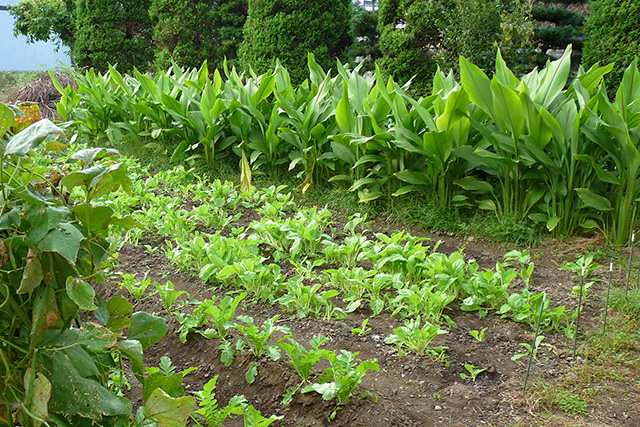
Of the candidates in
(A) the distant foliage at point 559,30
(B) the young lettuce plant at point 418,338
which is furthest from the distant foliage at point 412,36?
(B) the young lettuce plant at point 418,338

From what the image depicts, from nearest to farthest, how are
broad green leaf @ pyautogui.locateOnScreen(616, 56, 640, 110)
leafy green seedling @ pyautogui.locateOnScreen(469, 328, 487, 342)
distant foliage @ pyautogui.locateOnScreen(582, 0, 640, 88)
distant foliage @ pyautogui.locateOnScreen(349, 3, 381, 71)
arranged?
1. leafy green seedling @ pyautogui.locateOnScreen(469, 328, 487, 342)
2. broad green leaf @ pyautogui.locateOnScreen(616, 56, 640, 110)
3. distant foliage @ pyautogui.locateOnScreen(582, 0, 640, 88)
4. distant foliage @ pyautogui.locateOnScreen(349, 3, 381, 71)

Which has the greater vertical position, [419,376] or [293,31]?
[293,31]

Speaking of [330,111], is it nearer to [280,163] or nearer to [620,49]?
[280,163]

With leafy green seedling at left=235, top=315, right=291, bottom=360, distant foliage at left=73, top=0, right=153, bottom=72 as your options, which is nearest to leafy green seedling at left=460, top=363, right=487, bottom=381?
leafy green seedling at left=235, top=315, right=291, bottom=360

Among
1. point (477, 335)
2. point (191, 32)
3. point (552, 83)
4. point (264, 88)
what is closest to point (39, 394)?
point (477, 335)

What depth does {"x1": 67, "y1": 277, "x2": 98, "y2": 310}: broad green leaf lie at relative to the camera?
1070 mm

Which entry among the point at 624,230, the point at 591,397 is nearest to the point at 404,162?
the point at 624,230

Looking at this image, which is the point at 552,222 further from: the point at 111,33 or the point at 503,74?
the point at 111,33

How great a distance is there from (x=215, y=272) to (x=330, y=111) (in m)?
1.90

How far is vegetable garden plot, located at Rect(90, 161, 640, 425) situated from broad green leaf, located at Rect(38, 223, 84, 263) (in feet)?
3.32

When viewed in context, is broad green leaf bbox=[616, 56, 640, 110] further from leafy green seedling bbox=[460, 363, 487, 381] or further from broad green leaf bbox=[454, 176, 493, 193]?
leafy green seedling bbox=[460, 363, 487, 381]

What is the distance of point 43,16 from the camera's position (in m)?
13.9

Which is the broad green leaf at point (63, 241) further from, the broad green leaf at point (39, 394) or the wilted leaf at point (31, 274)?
the broad green leaf at point (39, 394)

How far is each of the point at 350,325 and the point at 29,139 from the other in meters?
1.66
